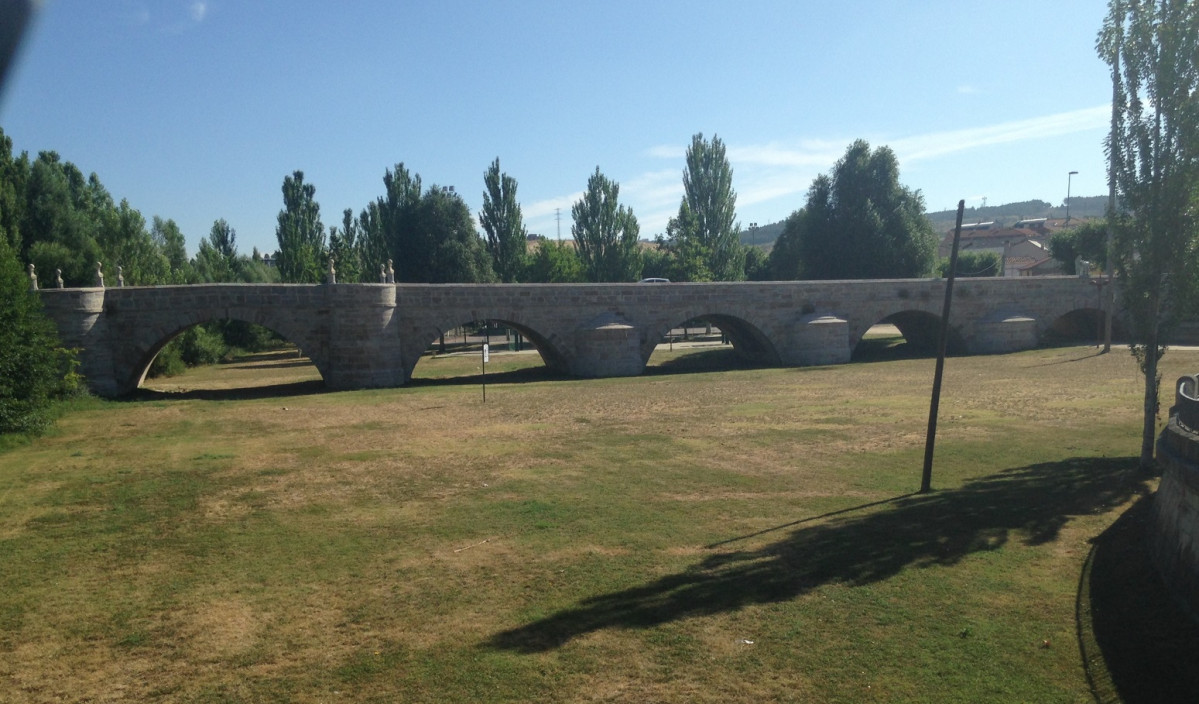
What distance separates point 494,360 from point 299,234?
25557 millimetres

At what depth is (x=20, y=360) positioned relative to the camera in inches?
693

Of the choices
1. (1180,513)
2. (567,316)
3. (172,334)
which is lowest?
(1180,513)

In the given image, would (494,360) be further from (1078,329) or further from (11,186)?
(1078,329)

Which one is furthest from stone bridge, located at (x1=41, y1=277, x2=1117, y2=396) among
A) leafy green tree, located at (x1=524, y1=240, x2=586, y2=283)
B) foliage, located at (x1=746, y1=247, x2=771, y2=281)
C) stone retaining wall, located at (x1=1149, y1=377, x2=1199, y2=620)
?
stone retaining wall, located at (x1=1149, y1=377, x2=1199, y2=620)

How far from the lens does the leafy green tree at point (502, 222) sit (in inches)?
2051

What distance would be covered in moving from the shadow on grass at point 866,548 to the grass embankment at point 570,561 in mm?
44

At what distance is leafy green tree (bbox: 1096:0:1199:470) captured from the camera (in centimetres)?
1249

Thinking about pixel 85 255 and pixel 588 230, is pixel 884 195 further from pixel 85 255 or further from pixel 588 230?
pixel 85 255

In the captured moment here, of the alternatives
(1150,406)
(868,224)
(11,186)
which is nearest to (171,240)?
(11,186)

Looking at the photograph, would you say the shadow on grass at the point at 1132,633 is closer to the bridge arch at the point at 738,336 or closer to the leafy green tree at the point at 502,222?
the bridge arch at the point at 738,336

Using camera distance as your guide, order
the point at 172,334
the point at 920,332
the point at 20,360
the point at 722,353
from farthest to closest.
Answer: the point at 920,332 < the point at 722,353 < the point at 172,334 < the point at 20,360

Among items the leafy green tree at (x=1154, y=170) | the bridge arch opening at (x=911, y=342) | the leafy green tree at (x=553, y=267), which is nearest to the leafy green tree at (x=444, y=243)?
the leafy green tree at (x=553, y=267)

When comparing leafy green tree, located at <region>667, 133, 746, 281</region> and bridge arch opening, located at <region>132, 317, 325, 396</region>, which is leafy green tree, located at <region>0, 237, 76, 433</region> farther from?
leafy green tree, located at <region>667, 133, 746, 281</region>

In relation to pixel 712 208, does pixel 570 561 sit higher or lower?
lower
